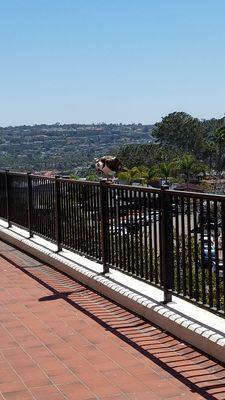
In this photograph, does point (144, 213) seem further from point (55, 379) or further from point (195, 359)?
point (55, 379)

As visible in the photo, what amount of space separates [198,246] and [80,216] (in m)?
2.78

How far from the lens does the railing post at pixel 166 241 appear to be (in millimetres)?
5469

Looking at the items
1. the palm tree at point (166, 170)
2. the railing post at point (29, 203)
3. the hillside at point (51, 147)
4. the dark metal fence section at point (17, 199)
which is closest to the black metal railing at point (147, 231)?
the railing post at point (29, 203)

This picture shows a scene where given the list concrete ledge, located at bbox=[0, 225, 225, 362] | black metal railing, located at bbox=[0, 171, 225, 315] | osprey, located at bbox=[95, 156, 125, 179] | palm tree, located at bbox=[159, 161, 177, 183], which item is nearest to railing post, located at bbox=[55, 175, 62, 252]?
black metal railing, located at bbox=[0, 171, 225, 315]

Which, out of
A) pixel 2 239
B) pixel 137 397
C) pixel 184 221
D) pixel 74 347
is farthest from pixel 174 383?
pixel 2 239

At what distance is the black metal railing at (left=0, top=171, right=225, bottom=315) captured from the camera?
4.86m

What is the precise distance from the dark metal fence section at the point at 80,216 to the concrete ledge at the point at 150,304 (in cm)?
21

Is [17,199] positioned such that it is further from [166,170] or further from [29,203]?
[166,170]

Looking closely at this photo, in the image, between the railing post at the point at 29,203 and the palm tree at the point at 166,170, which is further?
the palm tree at the point at 166,170

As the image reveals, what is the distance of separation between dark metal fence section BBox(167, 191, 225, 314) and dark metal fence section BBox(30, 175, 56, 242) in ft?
11.2

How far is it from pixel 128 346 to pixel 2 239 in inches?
247

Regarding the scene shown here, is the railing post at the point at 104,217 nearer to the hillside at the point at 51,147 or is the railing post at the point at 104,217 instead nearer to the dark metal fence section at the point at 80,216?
the dark metal fence section at the point at 80,216

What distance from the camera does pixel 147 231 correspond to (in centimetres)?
592

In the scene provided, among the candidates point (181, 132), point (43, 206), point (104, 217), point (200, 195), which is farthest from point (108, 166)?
point (181, 132)
